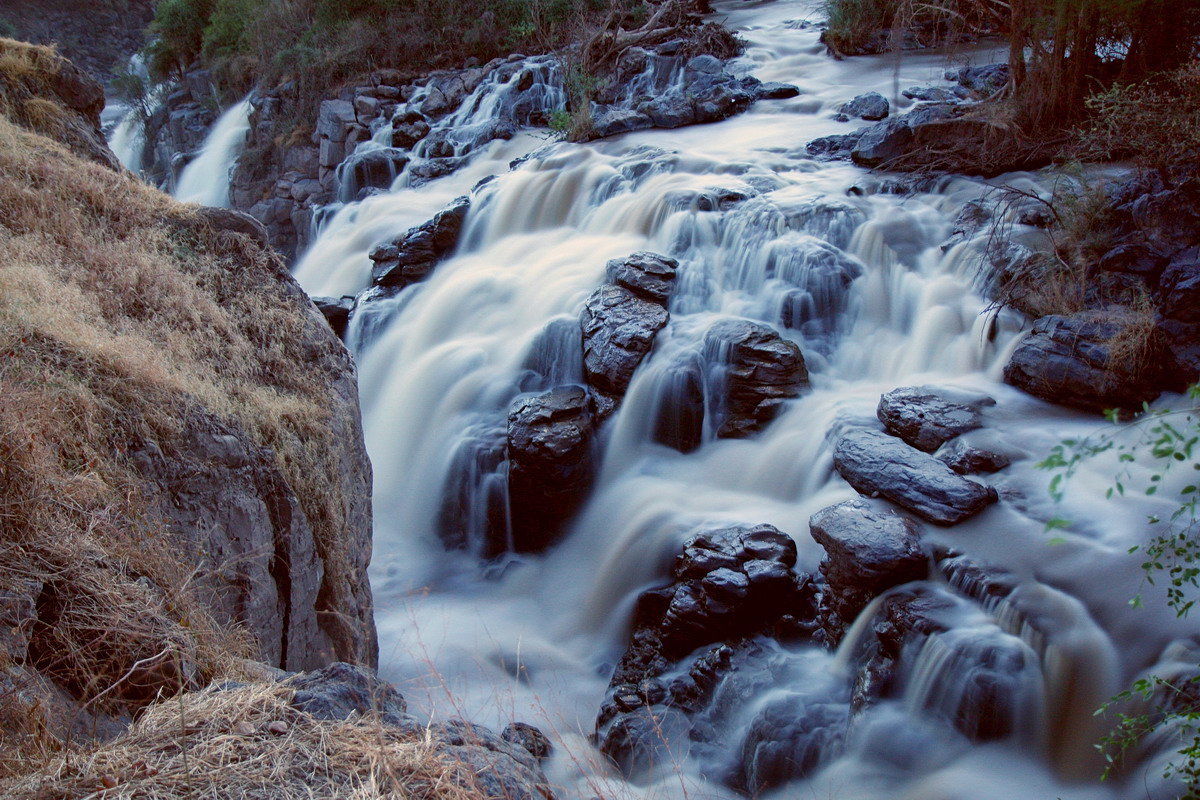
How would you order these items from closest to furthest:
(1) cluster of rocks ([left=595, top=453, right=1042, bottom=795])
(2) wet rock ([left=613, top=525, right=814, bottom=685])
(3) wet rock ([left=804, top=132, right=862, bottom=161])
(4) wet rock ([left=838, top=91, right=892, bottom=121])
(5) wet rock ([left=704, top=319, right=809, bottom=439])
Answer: (1) cluster of rocks ([left=595, top=453, right=1042, bottom=795]), (2) wet rock ([left=613, top=525, right=814, bottom=685]), (5) wet rock ([left=704, top=319, right=809, bottom=439]), (3) wet rock ([left=804, top=132, right=862, bottom=161]), (4) wet rock ([left=838, top=91, right=892, bottom=121])

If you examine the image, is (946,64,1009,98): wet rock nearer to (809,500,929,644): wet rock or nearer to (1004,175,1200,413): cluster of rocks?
(1004,175,1200,413): cluster of rocks

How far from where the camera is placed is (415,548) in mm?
7219

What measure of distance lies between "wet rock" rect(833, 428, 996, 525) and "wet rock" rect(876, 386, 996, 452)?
204 millimetres

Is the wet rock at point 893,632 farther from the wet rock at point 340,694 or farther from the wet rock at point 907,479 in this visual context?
the wet rock at point 340,694

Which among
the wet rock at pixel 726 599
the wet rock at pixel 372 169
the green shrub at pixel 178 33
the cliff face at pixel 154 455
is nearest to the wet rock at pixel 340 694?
the cliff face at pixel 154 455

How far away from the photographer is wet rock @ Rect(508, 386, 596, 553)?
6996 mm

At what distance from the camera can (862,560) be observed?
5.16 metres

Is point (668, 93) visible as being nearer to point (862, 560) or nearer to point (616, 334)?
point (616, 334)

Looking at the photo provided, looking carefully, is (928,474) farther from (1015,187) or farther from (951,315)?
(1015,187)

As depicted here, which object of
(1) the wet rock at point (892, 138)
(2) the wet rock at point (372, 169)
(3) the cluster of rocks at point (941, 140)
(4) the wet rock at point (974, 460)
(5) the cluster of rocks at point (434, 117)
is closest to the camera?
(4) the wet rock at point (974, 460)

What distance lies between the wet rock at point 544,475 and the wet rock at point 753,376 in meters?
1.26

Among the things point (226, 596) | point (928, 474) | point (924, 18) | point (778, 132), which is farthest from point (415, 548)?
point (924, 18)

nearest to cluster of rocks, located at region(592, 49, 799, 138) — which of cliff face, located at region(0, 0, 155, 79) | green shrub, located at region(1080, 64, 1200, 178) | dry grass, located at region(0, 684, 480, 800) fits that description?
green shrub, located at region(1080, 64, 1200, 178)

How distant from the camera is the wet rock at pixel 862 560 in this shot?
514cm
